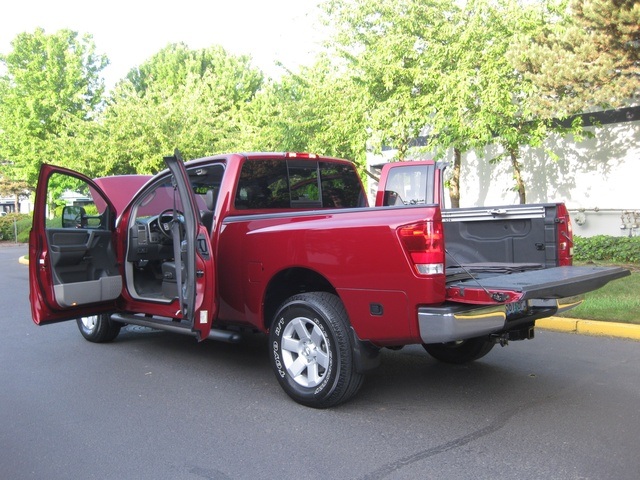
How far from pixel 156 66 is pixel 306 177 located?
35.8m

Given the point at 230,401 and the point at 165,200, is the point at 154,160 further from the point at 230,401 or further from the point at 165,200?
the point at 230,401

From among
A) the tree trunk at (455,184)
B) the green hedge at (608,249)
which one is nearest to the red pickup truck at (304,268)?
the green hedge at (608,249)

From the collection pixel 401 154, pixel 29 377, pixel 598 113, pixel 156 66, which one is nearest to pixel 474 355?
pixel 29 377

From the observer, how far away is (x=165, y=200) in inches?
278

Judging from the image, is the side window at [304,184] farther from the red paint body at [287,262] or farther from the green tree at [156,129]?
the green tree at [156,129]

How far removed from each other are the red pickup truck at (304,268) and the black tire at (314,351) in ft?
0.04

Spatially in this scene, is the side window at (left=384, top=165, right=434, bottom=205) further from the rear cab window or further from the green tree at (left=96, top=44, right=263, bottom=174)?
the green tree at (left=96, top=44, right=263, bottom=174)

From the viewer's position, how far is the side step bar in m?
5.38

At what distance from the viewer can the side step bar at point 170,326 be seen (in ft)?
17.7

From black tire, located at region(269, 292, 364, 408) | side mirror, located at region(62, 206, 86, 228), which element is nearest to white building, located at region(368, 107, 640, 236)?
side mirror, located at region(62, 206, 86, 228)

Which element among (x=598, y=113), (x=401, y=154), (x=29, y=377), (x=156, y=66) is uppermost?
(x=156, y=66)

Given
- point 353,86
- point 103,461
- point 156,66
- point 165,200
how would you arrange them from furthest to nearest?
point 156,66 → point 353,86 → point 165,200 → point 103,461

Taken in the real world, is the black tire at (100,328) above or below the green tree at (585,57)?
below

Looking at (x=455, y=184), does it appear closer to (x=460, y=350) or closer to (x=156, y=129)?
(x=460, y=350)
